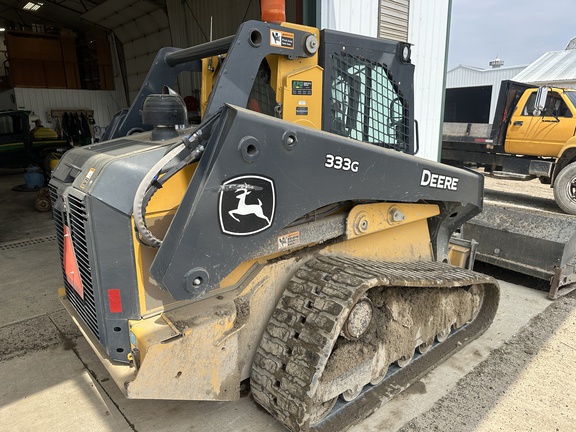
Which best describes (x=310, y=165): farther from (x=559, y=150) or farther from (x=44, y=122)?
(x=44, y=122)

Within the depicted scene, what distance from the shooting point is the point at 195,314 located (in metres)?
2.21

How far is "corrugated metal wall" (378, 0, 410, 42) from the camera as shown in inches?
260

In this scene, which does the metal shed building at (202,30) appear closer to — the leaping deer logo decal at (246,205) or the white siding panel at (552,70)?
the leaping deer logo decal at (246,205)

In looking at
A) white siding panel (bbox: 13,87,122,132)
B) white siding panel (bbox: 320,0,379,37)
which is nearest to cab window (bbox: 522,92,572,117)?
white siding panel (bbox: 320,0,379,37)

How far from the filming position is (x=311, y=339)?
227 cm

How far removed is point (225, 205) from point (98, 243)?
639 millimetres

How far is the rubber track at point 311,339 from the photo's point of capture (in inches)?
88.2

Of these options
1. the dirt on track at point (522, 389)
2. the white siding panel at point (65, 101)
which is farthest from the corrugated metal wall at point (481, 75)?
the dirt on track at point (522, 389)

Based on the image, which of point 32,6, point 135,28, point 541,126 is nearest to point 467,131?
point 541,126

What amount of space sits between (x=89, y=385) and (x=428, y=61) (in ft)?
23.6

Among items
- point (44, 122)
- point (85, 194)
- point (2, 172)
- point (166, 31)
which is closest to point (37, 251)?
point (85, 194)

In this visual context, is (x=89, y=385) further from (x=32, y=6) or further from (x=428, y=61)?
(x=32, y=6)

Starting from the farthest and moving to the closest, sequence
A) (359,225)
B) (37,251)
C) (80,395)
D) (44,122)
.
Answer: (44,122)
(37,251)
(80,395)
(359,225)

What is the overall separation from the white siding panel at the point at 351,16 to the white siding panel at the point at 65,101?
49.8 feet
